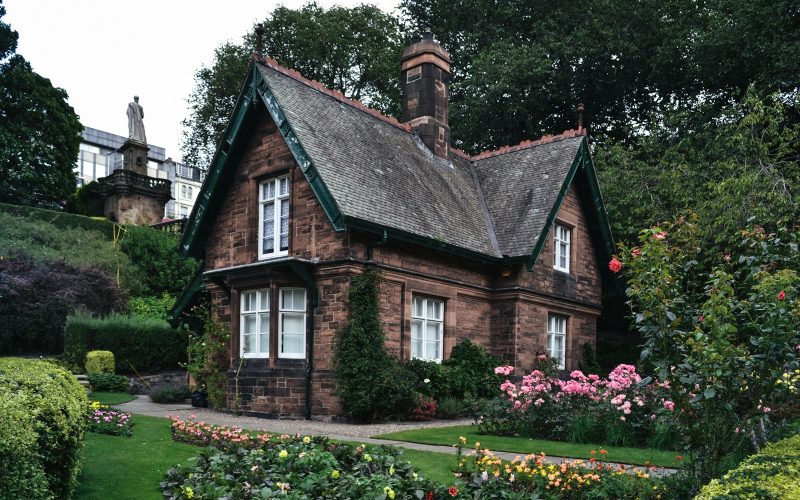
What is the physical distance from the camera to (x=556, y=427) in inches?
471

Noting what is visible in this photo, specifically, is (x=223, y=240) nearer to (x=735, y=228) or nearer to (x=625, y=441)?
(x=625, y=441)

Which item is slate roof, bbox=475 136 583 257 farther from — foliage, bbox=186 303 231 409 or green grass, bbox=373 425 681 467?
foliage, bbox=186 303 231 409

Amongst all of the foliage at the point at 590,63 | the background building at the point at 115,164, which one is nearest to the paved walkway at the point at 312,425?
the foliage at the point at 590,63

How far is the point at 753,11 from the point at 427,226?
1630cm

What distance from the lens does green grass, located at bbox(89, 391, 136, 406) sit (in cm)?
1786

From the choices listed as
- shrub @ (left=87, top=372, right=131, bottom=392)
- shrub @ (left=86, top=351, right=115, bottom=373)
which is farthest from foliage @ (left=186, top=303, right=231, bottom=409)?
shrub @ (left=86, top=351, right=115, bottom=373)

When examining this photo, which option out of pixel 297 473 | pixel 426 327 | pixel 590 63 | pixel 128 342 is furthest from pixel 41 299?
pixel 590 63

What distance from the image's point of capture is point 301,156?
50.5ft

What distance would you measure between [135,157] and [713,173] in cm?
3170

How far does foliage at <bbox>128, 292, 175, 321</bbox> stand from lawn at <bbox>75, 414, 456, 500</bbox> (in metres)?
18.4

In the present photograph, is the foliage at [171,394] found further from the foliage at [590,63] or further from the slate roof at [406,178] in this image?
A: the foliage at [590,63]

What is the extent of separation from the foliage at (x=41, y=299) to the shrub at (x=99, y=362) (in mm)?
4260

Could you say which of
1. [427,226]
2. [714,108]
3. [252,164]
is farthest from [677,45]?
[252,164]

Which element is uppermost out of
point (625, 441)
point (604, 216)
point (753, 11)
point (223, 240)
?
point (753, 11)
